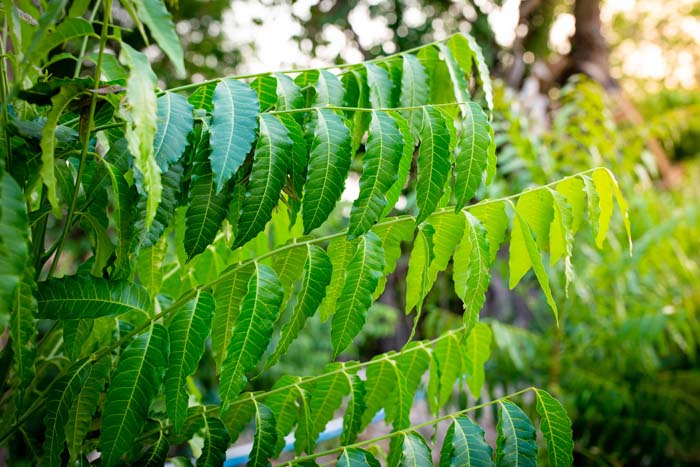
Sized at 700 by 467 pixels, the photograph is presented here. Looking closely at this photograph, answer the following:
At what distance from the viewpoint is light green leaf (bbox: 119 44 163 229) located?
0.49m

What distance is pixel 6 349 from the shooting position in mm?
692

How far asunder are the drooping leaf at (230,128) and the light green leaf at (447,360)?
454mm

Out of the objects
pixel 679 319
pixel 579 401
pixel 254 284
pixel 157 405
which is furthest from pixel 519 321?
pixel 254 284

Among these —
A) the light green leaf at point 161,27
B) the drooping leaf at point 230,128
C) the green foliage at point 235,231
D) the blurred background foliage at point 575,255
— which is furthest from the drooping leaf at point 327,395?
the blurred background foliage at point 575,255

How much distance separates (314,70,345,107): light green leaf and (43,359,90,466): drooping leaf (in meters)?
0.40

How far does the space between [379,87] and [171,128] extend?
300 millimetres

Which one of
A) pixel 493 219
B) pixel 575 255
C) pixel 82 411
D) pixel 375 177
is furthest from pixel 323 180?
pixel 575 255

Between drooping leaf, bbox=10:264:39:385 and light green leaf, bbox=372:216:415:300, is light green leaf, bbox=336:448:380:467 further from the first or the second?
drooping leaf, bbox=10:264:39:385

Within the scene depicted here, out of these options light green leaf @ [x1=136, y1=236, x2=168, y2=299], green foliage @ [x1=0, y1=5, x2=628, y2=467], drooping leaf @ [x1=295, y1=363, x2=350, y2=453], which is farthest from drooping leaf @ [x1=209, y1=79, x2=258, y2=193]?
drooping leaf @ [x1=295, y1=363, x2=350, y2=453]

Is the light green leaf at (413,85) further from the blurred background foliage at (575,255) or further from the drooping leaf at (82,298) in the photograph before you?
the blurred background foliage at (575,255)

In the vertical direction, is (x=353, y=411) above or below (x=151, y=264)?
below

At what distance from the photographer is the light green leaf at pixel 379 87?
779 millimetres

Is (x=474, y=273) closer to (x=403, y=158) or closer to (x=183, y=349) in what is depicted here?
(x=403, y=158)

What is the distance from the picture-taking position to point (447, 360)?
2.97 ft
